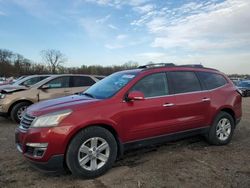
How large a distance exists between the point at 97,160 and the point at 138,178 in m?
0.69

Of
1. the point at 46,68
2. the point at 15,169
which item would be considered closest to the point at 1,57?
the point at 46,68

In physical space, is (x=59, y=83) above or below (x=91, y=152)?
above

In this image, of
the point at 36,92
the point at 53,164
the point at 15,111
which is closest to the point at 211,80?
the point at 53,164

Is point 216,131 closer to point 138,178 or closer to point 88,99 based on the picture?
point 138,178

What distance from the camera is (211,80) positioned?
6.36 m

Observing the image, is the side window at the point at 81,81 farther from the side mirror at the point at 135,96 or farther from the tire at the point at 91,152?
the tire at the point at 91,152

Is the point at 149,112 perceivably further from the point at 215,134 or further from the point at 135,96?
the point at 215,134

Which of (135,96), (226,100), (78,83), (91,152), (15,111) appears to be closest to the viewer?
(91,152)

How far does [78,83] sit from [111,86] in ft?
17.9

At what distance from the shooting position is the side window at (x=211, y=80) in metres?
6.20

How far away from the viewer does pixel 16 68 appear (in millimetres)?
80125

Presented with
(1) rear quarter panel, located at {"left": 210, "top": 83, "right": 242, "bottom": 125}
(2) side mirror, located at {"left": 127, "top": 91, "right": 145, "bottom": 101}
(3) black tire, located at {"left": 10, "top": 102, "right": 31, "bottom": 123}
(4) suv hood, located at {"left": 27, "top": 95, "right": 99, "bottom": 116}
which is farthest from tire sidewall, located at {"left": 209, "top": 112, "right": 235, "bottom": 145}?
(3) black tire, located at {"left": 10, "top": 102, "right": 31, "bottom": 123}

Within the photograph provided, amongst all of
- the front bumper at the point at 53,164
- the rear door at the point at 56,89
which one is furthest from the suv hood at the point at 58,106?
the rear door at the point at 56,89

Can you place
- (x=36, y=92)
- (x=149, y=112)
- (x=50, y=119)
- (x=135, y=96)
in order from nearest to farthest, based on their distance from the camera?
(x=50, y=119) → (x=135, y=96) → (x=149, y=112) → (x=36, y=92)
